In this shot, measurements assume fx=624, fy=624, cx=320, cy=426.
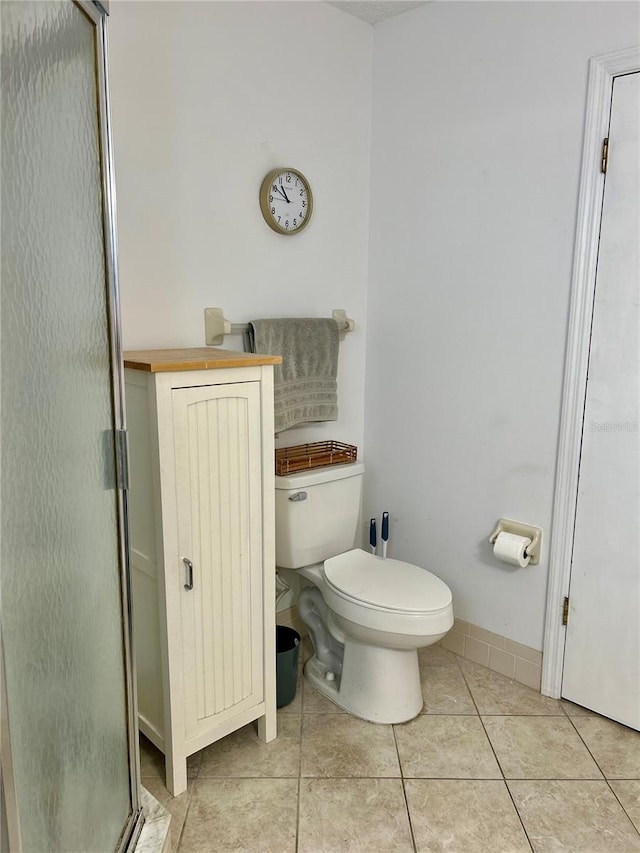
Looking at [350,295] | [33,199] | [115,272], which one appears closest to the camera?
[33,199]

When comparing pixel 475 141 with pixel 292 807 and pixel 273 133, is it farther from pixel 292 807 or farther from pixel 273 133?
pixel 292 807

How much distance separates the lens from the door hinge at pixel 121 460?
1.30 meters

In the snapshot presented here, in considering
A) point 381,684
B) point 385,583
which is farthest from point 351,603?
point 381,684

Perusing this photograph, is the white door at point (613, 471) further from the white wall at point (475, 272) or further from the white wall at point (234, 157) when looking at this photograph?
the white wall at point (234, 157)

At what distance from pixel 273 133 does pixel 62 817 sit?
2038 mm

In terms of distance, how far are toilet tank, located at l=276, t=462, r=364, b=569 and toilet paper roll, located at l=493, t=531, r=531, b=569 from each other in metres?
0.53

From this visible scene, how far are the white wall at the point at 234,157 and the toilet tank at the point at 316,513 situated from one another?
0.28 meters

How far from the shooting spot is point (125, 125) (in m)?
1.79

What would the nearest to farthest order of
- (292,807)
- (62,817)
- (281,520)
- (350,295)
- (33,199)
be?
(33,199), (62,817), (292,807), (281,520), (350,295)

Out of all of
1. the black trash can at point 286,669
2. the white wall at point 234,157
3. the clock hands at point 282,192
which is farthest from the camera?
the clock hands at point 282,192

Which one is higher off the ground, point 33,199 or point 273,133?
point 273,133

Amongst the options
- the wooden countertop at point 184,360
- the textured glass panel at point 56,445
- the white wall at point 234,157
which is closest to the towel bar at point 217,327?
the white wall at point 234,157

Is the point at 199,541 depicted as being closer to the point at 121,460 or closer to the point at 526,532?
the point at 121,460

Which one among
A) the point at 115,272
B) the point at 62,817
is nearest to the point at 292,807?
the point at 62,817
